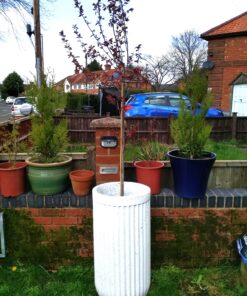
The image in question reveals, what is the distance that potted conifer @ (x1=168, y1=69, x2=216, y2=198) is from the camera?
2480 mm

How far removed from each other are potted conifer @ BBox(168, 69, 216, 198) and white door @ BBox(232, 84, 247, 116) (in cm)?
1095

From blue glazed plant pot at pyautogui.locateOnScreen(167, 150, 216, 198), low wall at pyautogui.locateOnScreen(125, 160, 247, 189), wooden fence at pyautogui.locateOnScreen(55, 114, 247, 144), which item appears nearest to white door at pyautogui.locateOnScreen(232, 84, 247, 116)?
wooden fence at pyautogui.locateOnScreen(55, 114, 247, 144)

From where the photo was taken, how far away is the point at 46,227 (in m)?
2.63

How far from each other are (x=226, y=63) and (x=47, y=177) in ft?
43.1

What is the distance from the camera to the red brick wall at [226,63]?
43.6ft

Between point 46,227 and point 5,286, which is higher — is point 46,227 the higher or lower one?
the higher one

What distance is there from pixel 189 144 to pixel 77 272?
1.51 meters

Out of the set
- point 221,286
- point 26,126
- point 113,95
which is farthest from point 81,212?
point 26,126

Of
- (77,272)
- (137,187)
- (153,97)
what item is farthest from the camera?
(153,97)

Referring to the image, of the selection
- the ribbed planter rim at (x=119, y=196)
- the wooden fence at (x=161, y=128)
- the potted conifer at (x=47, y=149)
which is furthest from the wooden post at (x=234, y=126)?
the ribbed planter rim at (x=119, y=196)

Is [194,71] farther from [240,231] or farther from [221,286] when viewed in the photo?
[221,286]

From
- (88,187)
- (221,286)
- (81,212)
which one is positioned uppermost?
(88,187)

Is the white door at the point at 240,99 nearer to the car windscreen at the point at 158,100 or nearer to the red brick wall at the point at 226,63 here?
the red brick wall at the point at 226,63

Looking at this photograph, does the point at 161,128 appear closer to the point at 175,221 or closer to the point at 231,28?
the point at 175,221
